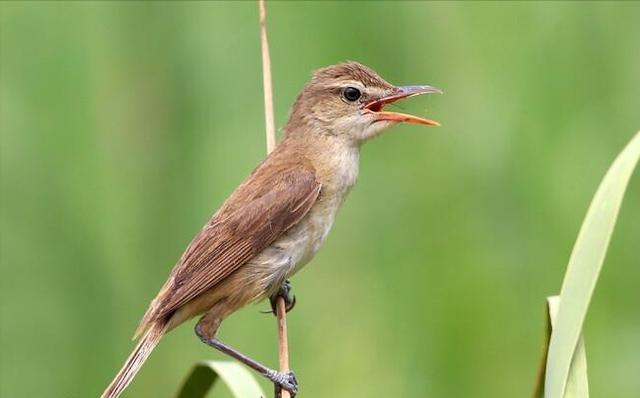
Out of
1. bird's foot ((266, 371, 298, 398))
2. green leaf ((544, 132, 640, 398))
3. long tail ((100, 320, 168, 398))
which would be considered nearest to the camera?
green leaf ((544, 132, 640, 398))

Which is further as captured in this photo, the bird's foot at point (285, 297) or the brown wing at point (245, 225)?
the bird's foot at point (285, 297)

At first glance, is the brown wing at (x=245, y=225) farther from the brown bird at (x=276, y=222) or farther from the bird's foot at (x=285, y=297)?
the bird's foot at (x=285, y=297)

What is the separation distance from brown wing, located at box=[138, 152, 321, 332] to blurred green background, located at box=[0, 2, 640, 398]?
42cm

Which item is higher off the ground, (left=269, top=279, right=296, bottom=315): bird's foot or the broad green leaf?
the broad green leaf

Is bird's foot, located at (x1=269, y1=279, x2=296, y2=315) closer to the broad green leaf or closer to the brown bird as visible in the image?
the brown bird

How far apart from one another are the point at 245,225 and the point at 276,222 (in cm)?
10

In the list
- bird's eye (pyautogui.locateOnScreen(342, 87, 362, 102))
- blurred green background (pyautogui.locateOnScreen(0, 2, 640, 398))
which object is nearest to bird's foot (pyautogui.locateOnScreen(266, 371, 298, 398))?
blurred green background (pyautogui.locateOnScreen(0, 2, 640, 398))

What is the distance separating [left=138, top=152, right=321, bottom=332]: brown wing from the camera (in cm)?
317

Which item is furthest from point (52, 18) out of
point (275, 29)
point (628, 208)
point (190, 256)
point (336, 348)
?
point (628, 208)

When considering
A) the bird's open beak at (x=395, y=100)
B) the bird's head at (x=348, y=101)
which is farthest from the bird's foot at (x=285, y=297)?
the bird's open beak at (x=395, y=100)

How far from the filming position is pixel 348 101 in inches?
139

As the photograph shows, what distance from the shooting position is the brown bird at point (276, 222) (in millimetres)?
3154

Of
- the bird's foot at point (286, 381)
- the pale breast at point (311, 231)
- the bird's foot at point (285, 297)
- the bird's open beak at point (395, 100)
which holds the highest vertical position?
the bird's open beak at point (395, 100)

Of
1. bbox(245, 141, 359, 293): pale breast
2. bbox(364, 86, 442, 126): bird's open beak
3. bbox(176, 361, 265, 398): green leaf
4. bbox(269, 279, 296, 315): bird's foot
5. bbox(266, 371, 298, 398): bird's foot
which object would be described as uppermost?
bbox(364, 86, 442, 126): bird's open beak
